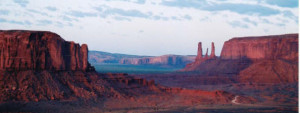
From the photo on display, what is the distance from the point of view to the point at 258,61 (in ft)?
364

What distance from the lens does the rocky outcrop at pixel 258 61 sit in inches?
3462

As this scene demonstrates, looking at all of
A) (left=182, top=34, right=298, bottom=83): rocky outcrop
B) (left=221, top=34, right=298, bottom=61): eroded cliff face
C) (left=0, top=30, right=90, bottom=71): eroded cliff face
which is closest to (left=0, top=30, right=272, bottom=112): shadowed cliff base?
(left=0, top=30, right=90, bottom=71): eroded cliff face

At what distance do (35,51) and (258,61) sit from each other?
272 ft

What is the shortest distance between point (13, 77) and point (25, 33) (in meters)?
4.66

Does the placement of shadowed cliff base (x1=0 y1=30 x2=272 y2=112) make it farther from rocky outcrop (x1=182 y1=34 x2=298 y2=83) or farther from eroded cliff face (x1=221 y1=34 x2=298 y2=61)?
eroded cliff face (x1=221 y1=34 x2=298 y2=61)

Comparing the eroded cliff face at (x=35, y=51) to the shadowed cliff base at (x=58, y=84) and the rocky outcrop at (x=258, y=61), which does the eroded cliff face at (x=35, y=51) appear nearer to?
the shadowed cliff base at (x=58, y=84)

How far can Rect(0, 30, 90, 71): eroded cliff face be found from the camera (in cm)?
3906

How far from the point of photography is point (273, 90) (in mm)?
72625

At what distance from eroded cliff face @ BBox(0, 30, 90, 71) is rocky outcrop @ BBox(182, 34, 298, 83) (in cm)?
5557

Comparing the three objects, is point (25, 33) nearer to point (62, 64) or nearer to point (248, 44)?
point (62, 64)

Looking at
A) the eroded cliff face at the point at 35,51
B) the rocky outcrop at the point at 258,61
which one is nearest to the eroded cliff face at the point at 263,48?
the rocky outcrop at the point at 258,61

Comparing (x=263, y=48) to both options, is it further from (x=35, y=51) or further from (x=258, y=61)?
(x=35, y=51)

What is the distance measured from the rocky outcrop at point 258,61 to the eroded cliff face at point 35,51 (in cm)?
5557

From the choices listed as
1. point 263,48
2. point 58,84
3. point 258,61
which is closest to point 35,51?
point 58,84
